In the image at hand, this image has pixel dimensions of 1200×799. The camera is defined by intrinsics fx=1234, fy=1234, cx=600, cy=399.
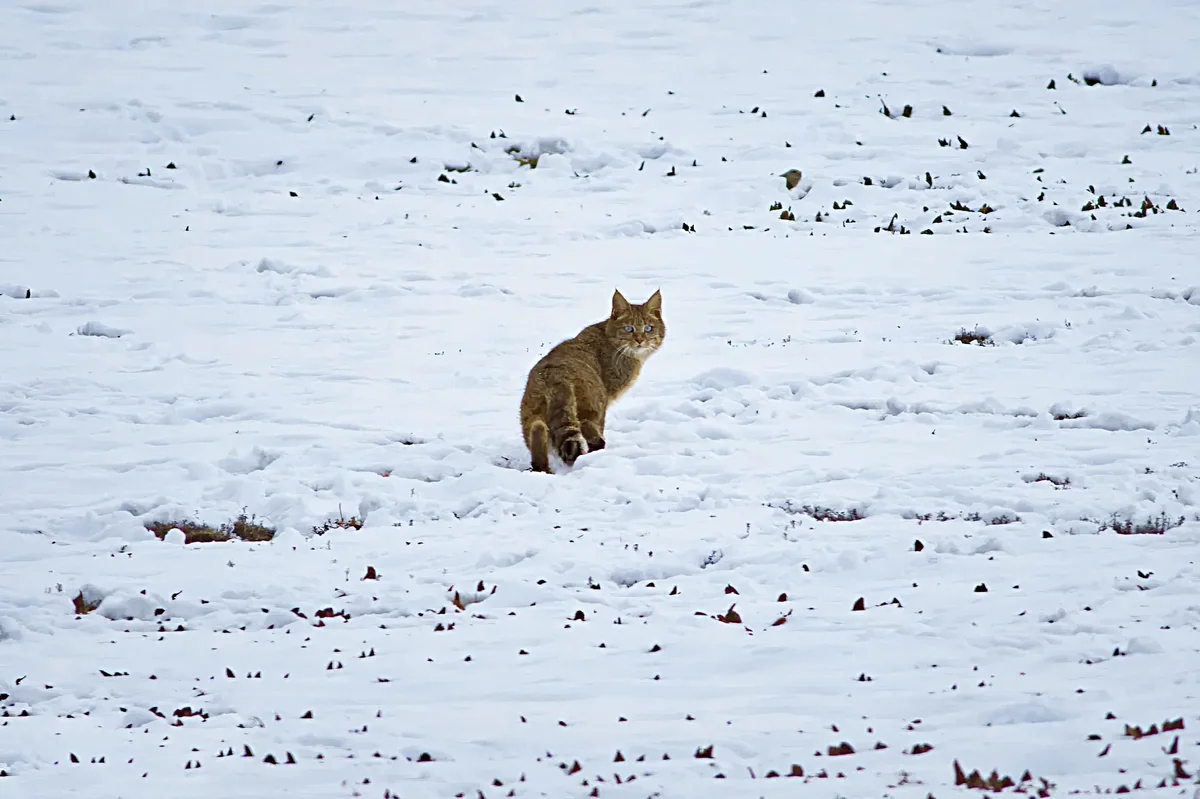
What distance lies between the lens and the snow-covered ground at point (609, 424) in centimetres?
665

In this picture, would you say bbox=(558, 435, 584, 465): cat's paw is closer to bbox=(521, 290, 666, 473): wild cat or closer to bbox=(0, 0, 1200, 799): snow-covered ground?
bbox=(521, 290, 666, 473): wild cat

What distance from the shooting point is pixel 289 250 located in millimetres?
20016

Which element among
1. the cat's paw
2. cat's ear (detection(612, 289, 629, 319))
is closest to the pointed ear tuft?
cat's ear (detection(612, 289, 629, 319))

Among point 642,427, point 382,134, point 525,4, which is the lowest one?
point 642,427

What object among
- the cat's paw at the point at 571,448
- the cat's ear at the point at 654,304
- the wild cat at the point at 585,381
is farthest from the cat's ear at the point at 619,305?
the cat's paw at the point at 571,448

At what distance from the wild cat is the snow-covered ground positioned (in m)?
0.47

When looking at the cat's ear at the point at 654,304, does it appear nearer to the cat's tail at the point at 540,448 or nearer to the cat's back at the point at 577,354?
the cat's back at the point at 577,354

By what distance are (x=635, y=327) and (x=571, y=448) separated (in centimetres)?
213

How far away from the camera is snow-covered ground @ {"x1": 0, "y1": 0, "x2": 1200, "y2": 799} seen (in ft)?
21.8

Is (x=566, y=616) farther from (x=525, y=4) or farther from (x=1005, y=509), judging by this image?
(x=525, y=4)

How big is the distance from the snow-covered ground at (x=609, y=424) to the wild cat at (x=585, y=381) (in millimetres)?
469

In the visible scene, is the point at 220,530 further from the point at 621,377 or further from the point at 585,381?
the point at 621,377

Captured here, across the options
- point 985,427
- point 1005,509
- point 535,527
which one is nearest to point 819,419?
point 985,427

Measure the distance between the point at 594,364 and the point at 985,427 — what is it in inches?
160
